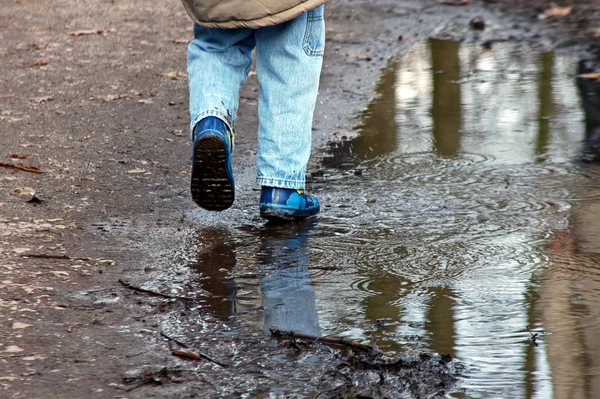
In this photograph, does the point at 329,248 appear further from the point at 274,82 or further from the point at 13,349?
the point at 13,349

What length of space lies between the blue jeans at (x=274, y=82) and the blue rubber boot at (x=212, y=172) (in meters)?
0.15

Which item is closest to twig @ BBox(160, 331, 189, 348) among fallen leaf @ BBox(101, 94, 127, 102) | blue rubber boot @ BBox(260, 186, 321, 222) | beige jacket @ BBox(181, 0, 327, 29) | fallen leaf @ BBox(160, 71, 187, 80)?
blue rubber boot @ BBox(260, 186, 321, 222)

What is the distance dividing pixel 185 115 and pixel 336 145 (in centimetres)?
104

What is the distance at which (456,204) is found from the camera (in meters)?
3.57

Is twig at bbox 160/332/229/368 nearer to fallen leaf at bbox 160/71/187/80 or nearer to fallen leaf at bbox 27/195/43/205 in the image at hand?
fallen leaf at bbox 27/195/43/205

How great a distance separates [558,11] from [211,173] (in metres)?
5.65

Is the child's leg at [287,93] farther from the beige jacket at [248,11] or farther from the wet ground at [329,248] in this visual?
the wet ground at [329,248]

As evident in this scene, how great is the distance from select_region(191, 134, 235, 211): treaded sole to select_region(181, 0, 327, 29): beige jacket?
435 millimetres

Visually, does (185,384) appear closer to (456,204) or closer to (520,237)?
(520,237)

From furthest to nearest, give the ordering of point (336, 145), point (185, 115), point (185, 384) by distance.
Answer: point (185, 115), point (336, 145), point (185, 384)

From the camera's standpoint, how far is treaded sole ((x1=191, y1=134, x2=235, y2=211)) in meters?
3.30

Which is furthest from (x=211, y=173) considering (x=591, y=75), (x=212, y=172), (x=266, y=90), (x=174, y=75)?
(x=591, y=75)

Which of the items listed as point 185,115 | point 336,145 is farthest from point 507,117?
point 185,115

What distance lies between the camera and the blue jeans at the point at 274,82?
344cm
